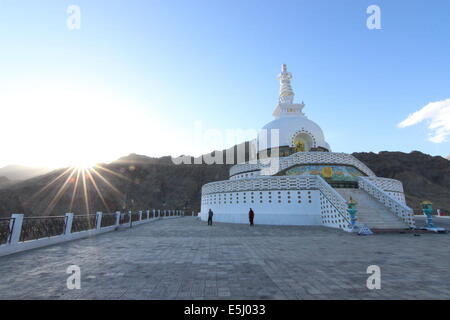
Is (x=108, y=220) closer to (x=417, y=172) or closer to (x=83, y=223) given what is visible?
(x=83, y=223)

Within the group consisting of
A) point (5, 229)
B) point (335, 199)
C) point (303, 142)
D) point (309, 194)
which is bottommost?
point (5, 229)

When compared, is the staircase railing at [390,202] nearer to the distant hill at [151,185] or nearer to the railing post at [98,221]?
the railing post at [98,221]

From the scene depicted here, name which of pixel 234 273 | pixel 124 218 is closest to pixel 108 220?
pixel 124 218

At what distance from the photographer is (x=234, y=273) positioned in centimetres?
575

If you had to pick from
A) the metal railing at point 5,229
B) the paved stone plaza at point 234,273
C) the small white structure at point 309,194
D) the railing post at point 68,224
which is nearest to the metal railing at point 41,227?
the railing post at point 68,224

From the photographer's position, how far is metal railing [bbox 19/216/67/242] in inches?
391

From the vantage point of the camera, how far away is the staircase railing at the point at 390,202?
14719mm

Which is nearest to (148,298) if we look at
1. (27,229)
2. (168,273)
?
(168,273)

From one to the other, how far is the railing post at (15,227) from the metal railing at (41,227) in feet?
0.85

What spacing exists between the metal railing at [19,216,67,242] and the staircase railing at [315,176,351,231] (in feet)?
51.1

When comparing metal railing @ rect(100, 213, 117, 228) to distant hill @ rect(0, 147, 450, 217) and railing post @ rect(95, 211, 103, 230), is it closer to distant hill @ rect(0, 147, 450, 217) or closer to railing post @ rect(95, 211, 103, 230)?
railing post @ rect(95, 211, 103, 230)

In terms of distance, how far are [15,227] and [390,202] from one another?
67.4 ft

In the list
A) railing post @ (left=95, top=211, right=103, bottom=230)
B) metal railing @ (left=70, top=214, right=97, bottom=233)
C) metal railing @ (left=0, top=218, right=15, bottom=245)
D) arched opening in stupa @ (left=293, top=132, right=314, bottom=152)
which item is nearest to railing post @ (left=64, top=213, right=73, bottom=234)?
metal railing @ (left=70, top=214, right=97, bottom=233)

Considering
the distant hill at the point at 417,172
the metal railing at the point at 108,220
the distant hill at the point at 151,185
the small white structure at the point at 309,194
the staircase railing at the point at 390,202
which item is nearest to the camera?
the staircase railing at the point at 390,202
